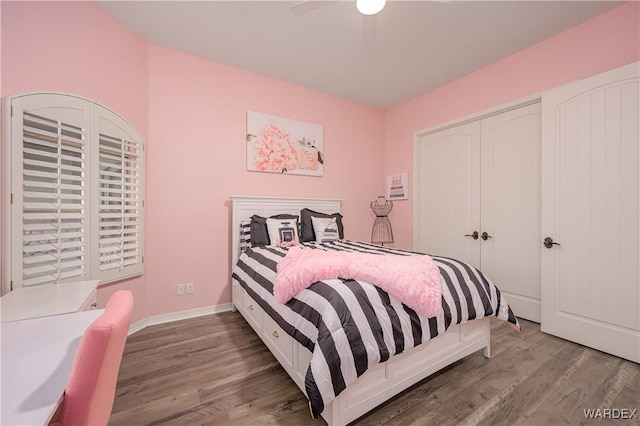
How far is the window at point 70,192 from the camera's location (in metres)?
1.57

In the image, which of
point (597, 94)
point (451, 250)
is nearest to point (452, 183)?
point (451, 250)

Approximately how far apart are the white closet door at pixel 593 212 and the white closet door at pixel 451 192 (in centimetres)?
78

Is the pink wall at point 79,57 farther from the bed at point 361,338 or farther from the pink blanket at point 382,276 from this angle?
the pink blanket at point 382,276

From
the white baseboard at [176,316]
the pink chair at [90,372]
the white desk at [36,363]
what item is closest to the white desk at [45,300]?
the white desk at [36,363]

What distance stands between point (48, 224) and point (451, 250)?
13.0 ft

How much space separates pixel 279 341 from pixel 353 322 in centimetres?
71

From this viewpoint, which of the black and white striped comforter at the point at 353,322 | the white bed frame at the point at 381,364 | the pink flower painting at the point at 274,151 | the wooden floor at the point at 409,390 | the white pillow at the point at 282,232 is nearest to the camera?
the black and white striped comforter at the point at 353,322

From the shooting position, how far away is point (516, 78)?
8.98 ft

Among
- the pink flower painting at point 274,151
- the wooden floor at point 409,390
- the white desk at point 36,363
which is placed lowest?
the wooden floor at point 409,390

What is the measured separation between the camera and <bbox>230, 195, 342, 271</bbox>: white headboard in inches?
114

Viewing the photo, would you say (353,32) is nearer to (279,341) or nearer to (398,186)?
(398,186)

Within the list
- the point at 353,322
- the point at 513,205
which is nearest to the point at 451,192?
the point at 513,205

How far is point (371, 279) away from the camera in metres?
1.42

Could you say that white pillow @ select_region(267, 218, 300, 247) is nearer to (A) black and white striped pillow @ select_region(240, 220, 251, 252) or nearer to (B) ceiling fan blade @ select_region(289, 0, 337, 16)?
(A) black and white striped pillow @ select_region(240, 220, 251, 252)
